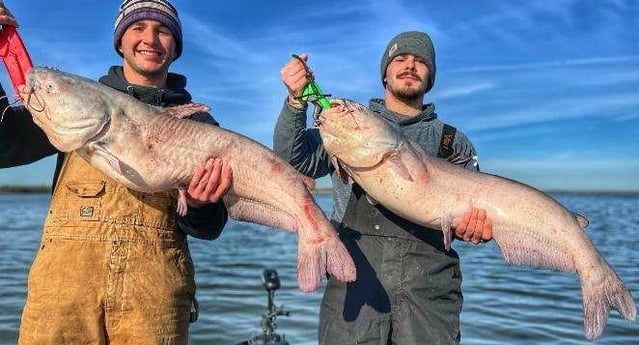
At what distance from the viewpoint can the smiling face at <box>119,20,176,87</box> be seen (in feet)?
13.6

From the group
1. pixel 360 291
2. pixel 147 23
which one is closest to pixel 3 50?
pixel 147 23

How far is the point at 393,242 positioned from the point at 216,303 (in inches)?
305

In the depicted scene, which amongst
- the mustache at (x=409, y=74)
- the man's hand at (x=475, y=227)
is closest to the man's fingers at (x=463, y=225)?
the man's hand at (x=475, y=227)

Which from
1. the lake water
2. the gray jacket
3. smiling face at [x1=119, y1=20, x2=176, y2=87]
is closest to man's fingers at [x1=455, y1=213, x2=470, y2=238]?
the gray jacket

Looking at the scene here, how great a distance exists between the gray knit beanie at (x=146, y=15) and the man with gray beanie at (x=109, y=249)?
0.76ft

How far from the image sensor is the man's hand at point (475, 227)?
430cm

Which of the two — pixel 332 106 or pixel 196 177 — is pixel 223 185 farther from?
pixel 332 106

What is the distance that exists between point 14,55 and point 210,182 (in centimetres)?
152

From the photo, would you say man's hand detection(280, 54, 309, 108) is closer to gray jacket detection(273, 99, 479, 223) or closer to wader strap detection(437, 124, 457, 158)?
gray jacket detection(273, 99, 479, 223)

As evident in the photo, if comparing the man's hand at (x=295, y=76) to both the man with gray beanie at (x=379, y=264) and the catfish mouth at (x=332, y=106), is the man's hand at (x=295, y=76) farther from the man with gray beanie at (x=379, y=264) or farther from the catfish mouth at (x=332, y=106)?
the catfish mouth at (x=332, y=106)

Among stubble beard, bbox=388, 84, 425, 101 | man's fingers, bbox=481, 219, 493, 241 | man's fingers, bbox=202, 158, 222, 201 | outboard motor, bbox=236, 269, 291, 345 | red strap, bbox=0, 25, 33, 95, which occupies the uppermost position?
stubble beard, bbox=388, 84, 425, 101

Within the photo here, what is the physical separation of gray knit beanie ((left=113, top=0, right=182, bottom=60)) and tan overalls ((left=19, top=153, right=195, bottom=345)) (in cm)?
103

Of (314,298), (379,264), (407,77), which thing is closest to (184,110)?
(379,264)

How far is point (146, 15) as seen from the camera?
4.19 m
